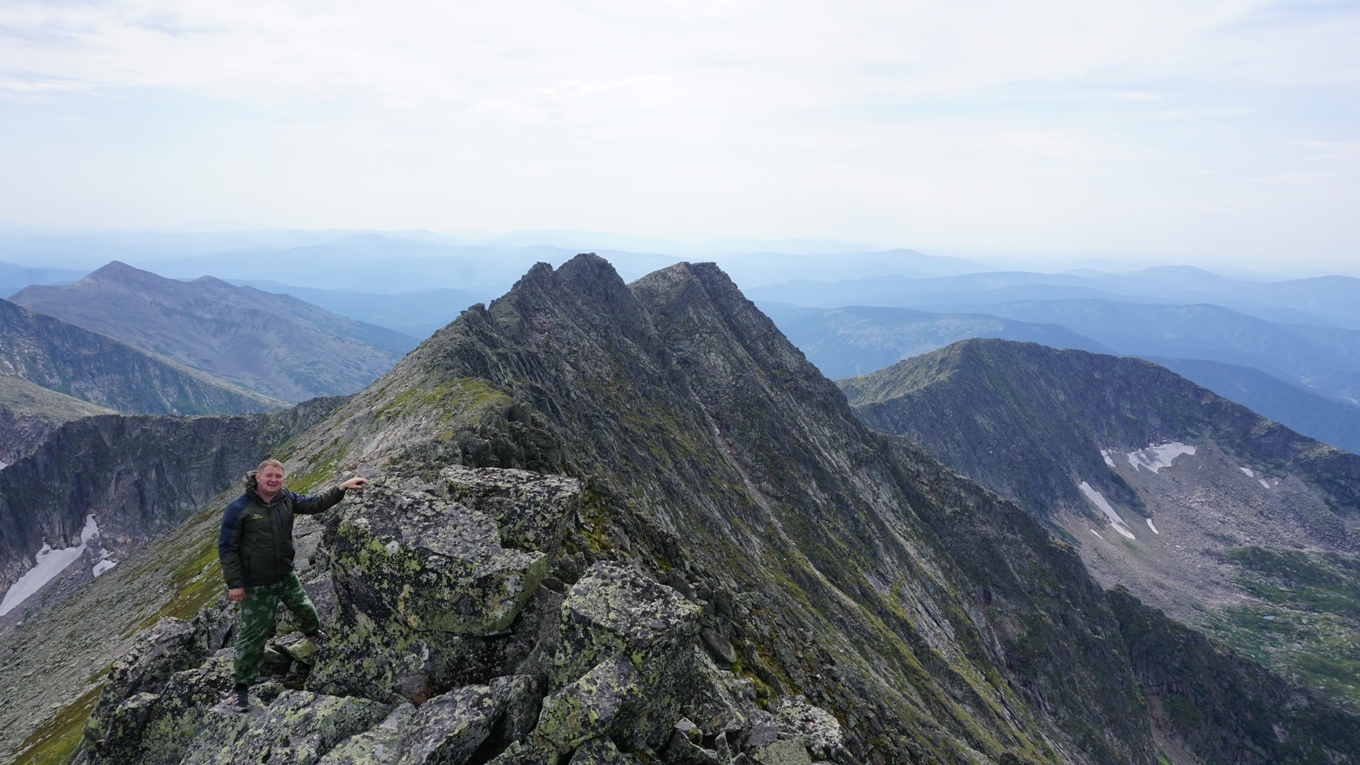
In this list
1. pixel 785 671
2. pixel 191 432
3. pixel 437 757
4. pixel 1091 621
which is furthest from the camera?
pixel 191 432

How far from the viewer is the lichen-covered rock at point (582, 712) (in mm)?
10492

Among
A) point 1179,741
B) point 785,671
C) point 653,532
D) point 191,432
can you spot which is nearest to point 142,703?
point 653,532

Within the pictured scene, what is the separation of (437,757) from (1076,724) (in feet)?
326

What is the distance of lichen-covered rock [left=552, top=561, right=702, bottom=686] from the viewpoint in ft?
38.1

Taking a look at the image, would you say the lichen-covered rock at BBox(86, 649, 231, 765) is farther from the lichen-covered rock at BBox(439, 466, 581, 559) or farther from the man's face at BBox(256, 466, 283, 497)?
the lichen-covered rock at BBox(439, 466, 581, 559)

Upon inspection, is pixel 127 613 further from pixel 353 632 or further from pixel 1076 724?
pixel 1076 724

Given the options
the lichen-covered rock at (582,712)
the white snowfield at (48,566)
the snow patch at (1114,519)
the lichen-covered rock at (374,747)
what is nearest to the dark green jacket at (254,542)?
the lichen-covered rock at (374,747)

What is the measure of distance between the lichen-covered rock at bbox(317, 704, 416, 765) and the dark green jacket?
14.4 feet

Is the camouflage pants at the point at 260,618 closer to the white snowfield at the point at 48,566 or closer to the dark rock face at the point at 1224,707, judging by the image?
the dark rock face at the point at 1224,707

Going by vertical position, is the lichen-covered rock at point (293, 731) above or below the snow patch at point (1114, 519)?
above

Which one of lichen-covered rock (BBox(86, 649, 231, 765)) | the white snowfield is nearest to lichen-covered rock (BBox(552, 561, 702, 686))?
lichen-covered rock (BBox(86, 649, 231, 765))

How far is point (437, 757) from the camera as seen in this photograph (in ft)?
32.8

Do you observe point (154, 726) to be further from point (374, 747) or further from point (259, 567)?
→ point (374, 747)

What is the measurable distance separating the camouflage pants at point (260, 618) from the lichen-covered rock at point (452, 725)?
433cm
